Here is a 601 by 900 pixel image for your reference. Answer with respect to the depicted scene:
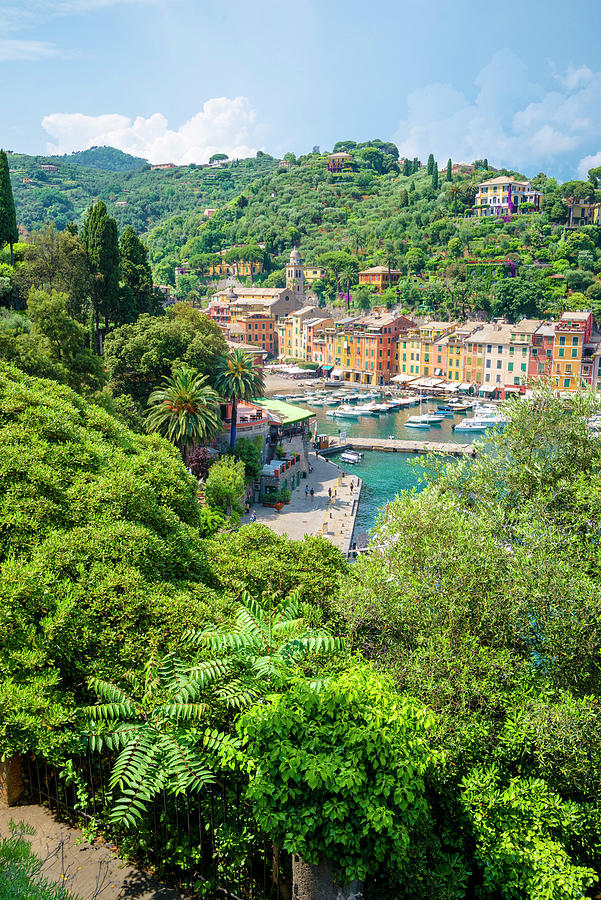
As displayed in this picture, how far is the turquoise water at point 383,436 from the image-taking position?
153 ft

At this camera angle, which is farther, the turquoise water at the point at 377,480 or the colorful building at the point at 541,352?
the colorful building at the point at 541,352

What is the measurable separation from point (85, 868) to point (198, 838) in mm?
1273

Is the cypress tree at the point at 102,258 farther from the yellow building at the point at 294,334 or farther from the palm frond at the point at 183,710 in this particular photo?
the yellow building at the point at 294,334

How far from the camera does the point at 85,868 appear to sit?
748 cm

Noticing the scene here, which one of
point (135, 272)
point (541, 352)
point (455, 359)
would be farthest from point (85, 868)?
point (455, 359)

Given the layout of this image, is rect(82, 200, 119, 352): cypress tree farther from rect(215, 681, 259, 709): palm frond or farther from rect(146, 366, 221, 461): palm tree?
rect(215, 681, 259, 709): palm frond

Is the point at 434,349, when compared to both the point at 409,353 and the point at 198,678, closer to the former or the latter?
the point at 409,353

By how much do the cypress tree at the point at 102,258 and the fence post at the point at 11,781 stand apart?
4080 cm

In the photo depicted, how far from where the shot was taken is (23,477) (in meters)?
10.9

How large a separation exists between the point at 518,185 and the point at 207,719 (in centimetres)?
14212

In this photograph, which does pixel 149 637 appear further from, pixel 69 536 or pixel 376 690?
pixel 376 690

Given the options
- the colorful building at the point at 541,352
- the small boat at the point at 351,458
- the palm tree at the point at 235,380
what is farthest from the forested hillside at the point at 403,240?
the palm tree at the point at 235,380

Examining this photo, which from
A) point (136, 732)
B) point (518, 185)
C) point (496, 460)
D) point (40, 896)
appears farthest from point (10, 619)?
point (518, 185)

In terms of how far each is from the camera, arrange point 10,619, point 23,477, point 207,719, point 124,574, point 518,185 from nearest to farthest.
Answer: point 207,719 < point 10,619 < point 124,574 < point 23,477 < point 518,185
